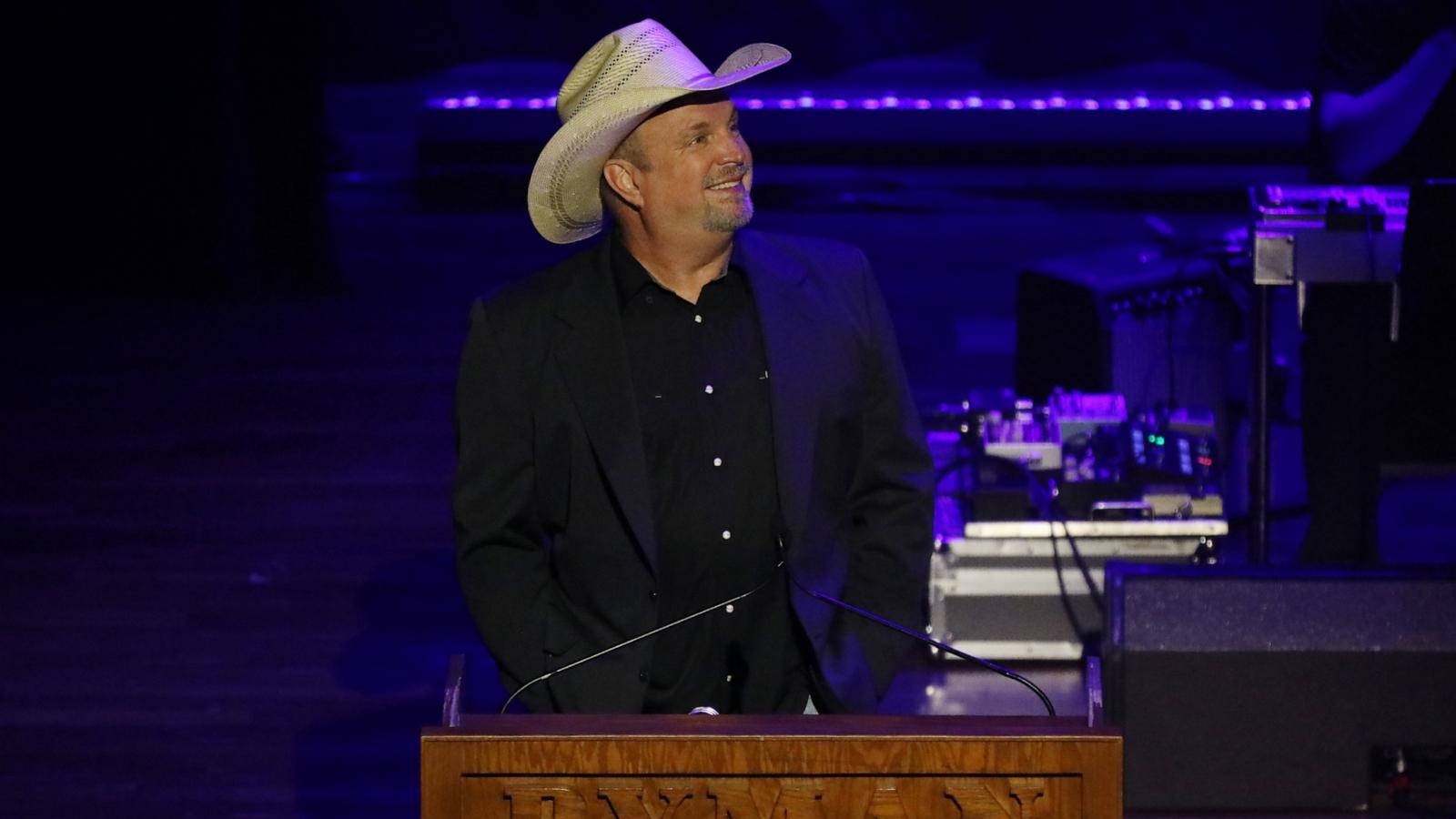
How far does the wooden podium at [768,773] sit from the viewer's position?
1.99 metres

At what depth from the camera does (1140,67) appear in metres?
15.0

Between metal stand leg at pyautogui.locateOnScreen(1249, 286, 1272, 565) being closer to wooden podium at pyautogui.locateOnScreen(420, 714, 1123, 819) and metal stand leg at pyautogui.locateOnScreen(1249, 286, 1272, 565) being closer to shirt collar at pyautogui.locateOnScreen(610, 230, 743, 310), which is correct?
shirt collar at pyautogui.locateOnScreen(610, 230, 743, 310)

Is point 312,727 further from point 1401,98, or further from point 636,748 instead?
point 1401,98

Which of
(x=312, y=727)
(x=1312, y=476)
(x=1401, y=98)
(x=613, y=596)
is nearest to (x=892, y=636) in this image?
(x=613, y=596)

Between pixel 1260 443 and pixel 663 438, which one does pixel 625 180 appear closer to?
pixel 663 438

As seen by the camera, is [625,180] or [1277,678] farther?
[1277,678]

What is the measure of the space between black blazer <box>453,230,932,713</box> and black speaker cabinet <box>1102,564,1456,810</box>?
1.40 m

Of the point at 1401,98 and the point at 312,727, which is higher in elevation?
the point at 1401,98

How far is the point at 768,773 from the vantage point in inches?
78.7

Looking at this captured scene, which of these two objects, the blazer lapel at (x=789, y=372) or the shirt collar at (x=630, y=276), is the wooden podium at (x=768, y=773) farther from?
the shirt collar at (x=630, y=276)

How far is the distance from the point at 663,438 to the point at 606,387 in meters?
0.11

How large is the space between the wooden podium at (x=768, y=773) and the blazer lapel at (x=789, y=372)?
82 cm

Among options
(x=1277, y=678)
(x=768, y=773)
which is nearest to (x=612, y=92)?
(x=768, y=773)

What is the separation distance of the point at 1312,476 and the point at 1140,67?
999 cm
